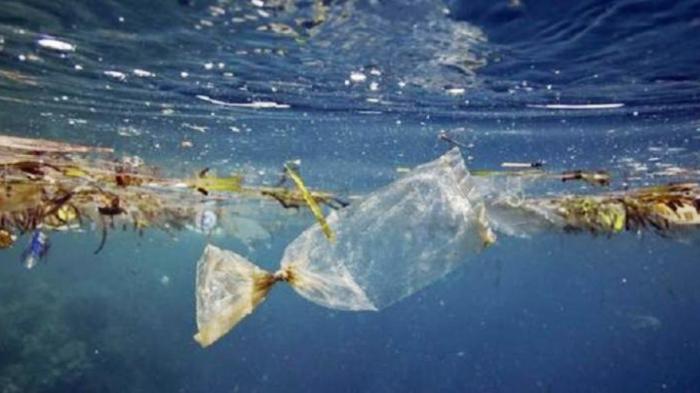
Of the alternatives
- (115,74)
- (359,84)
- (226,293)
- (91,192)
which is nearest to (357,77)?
(359,84)

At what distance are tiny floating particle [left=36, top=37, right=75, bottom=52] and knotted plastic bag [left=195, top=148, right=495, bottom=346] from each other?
17.5 feet

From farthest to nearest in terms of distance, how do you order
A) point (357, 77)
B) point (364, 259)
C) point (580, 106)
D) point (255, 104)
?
point (255, 104) → point (580, 106) → point (357, 77) → point (364, 259)

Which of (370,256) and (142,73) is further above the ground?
(142,73)

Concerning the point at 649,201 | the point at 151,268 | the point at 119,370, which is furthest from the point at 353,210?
the point at 151,268

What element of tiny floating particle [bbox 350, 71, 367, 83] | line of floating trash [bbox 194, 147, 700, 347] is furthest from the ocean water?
line of floating trash [bbox 194, 147, 700, 347]

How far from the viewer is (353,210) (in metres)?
6.04

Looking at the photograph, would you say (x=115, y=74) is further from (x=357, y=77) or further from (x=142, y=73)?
(x=357, y=77)

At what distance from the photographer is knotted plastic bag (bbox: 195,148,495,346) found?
5.45 metres

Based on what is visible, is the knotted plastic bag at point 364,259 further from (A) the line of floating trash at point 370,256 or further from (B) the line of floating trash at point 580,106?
(B) the line of floating trash at point 580,106

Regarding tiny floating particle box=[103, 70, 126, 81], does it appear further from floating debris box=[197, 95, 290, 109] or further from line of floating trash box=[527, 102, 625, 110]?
line of floating trash box=[527, 102, 625, 110]

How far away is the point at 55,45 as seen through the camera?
29.8ft

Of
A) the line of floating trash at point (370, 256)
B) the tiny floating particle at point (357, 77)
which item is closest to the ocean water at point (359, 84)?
the tiny floating particle at point (357, 77)

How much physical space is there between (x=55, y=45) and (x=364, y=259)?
696 centimetres

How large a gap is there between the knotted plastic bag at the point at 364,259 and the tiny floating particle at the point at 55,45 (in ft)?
17.5
